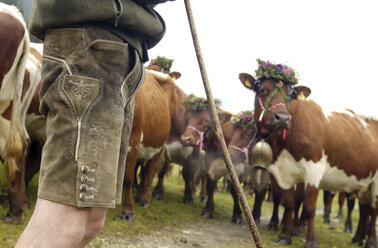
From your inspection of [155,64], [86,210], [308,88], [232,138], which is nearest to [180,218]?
[232,138]

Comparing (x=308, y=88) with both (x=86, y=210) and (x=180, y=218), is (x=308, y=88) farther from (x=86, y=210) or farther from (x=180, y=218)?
(x=86, y=210)

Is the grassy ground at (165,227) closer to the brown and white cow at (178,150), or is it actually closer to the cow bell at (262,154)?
the brown and white cow at (178,150)

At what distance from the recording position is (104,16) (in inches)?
63.0

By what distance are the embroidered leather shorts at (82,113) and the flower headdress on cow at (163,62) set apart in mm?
6782

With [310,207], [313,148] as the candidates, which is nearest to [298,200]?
[310,207]

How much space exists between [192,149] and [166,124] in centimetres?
175

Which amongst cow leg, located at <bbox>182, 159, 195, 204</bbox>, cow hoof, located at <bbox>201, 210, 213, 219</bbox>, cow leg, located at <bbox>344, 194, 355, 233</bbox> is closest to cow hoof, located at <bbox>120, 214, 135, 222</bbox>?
cow hoof, located at <bbox>201, 210, 213, 219</bbox>

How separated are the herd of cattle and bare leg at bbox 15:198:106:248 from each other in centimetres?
246

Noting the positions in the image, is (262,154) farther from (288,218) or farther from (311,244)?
(311,244)

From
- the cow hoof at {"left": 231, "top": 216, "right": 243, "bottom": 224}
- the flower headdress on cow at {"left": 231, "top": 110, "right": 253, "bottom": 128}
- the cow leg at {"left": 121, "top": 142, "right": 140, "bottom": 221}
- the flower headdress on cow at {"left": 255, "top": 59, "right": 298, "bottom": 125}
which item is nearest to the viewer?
the cow leg at {"left": 121, "top": 142, "right": 140, "bottom": 221}

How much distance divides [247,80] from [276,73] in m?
0.49

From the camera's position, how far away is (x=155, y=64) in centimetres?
850

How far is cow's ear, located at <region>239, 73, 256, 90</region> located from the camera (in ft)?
19.5

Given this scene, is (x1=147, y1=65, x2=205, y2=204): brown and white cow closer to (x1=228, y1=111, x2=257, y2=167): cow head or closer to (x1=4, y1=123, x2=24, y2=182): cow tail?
(x1=228, y1=111, x2=257, y2=167): cow head
